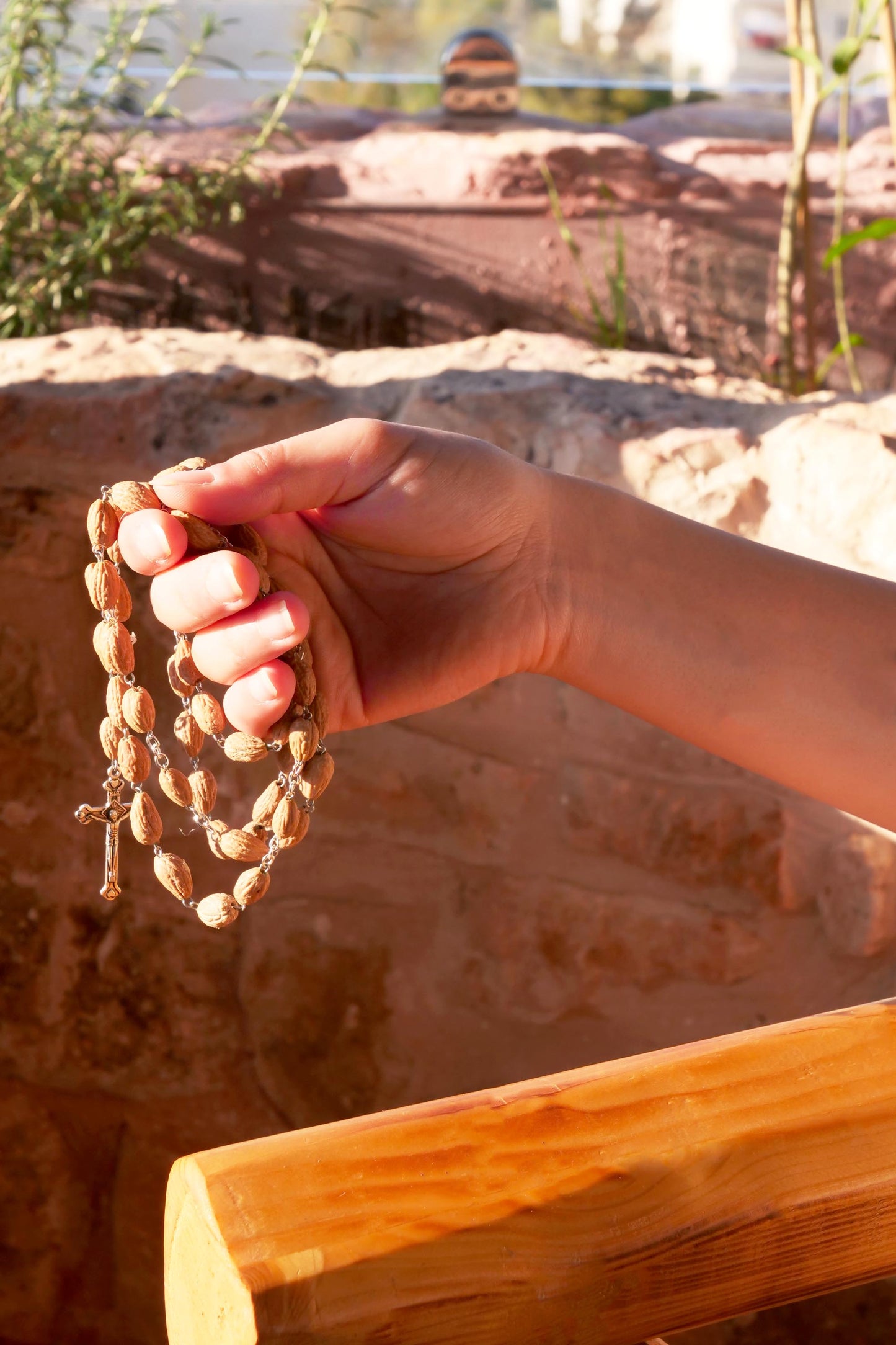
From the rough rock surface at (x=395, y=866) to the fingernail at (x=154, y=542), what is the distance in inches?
22.7

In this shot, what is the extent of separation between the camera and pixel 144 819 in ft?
2.58

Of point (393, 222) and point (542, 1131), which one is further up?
point (393, 222)

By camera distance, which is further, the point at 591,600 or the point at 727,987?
the point at 727,987

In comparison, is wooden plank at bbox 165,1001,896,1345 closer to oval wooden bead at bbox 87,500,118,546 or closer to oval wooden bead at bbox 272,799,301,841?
oval wooden bead at bbox 272,799,301,841

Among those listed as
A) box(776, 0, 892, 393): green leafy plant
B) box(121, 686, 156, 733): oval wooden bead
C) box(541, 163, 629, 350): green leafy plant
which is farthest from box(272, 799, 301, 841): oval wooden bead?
box(541, 163, 629, 350): green leafy plant

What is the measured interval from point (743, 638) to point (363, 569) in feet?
1.00

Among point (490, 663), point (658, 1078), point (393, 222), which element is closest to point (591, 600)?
point (490, 663)

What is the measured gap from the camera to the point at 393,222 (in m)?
2.18

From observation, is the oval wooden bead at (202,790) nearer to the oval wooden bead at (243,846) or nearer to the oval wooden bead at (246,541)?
the oval wooden bead at (243,846)

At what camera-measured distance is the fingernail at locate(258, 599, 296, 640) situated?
72 cm

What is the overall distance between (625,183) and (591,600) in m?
1.59

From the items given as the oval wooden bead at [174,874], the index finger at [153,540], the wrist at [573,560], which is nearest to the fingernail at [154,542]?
the index finger at [153,540]

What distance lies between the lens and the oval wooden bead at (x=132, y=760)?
785mm

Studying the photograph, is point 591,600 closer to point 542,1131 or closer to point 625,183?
point 542,1131
